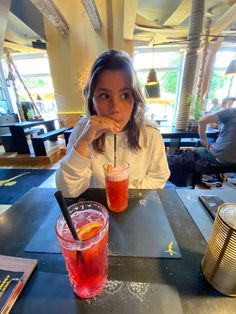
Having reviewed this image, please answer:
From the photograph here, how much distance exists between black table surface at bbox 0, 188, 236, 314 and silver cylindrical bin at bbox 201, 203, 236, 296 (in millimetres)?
25

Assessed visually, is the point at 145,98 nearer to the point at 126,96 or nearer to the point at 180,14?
the point at 126,96

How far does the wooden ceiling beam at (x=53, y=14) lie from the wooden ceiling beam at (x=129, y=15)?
1.49 m

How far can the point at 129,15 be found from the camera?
3184 mm

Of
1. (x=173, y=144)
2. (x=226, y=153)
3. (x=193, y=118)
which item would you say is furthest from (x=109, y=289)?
(x=193, y=118)

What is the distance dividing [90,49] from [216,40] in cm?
354

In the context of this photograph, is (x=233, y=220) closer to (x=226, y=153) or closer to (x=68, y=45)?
(x=226, y=153)

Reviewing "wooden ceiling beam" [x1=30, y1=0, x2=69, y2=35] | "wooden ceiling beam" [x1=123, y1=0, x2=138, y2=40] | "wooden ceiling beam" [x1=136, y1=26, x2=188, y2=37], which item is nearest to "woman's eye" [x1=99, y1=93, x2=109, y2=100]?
"wooden ceiling beam" [x1=123, y1=0, x2=138, y2=40]

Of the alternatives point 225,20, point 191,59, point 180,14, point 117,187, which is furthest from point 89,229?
point 225,20

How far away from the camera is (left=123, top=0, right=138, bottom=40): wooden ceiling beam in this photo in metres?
2.72

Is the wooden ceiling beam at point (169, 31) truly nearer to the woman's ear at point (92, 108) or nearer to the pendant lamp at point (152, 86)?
the pendant lamp at point (152, 86)

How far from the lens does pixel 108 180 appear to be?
68 centimetres

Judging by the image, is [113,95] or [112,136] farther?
[112,136]

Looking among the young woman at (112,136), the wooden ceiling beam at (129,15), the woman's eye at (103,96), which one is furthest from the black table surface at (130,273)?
the wooden ceiling beam at (129,15)

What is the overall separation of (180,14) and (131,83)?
12.5 feet
